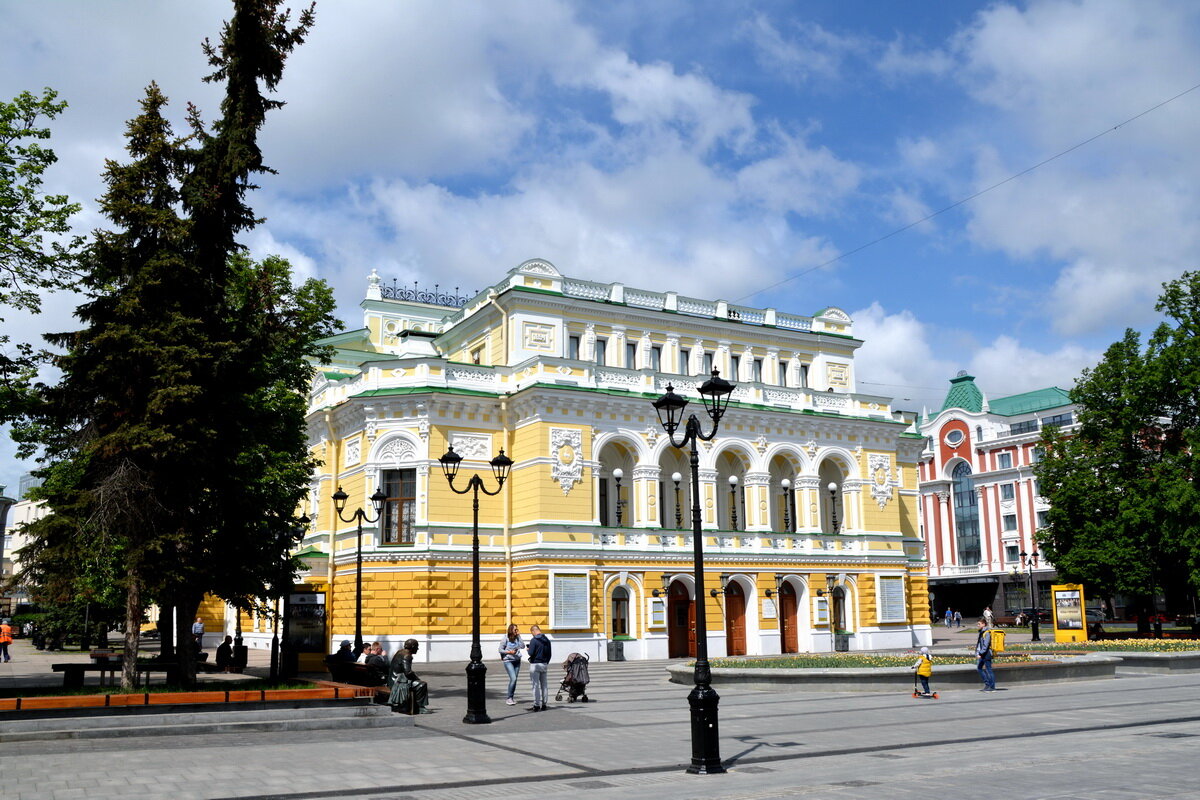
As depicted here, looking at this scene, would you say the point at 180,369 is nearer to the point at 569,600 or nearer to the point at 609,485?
the point at 569,600

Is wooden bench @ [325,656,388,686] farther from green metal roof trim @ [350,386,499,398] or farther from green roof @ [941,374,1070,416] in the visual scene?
green roof @ [941,374,1070,416]

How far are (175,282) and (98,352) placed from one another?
2167mm

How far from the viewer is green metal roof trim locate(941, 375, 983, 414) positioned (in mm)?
89312

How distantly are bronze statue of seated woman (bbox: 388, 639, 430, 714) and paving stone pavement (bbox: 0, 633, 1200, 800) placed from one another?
526 millimetres

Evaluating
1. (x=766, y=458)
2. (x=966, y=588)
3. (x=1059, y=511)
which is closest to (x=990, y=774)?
(x=766, y=458)

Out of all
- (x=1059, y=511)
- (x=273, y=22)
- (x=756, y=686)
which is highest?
(x=273, y=22)

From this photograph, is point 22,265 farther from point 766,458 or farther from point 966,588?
point 966,588

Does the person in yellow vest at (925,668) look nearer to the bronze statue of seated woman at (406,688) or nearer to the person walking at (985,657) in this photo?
the person walking at (985,657)

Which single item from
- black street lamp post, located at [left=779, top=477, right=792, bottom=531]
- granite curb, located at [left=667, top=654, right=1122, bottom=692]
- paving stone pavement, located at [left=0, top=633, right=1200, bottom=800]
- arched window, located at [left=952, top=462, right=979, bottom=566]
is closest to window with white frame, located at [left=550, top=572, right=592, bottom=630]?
granite curb, located at [left=667, top=654, right=1122, bottom=692]

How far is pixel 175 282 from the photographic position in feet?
70.3

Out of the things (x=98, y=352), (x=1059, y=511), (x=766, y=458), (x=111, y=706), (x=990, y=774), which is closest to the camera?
(x=990, y=774)

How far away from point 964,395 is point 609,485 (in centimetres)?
5818

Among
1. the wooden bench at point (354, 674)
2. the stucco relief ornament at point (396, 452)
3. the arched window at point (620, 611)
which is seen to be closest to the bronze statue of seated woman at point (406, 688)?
the wooden bench at point (354, 674)

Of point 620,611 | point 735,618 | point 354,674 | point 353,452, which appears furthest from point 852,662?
point 353,452
